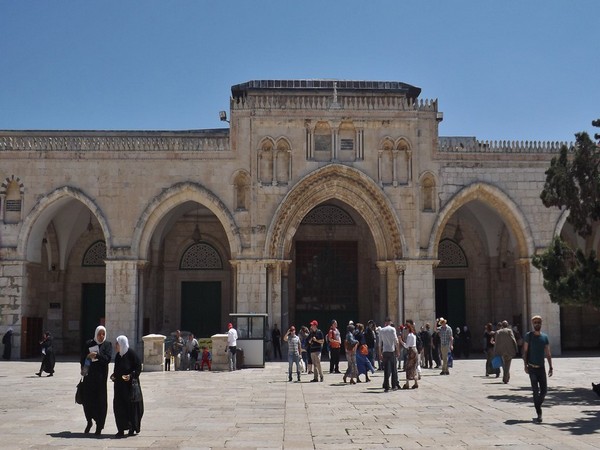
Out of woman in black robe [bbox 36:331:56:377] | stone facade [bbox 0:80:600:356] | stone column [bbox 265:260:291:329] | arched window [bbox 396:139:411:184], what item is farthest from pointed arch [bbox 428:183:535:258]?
woman in black robe [bbox 36:331:56:377]

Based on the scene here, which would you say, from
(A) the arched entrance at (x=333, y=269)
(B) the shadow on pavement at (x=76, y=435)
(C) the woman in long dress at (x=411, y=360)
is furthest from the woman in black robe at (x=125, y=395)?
(A) the arched entrance at (x=333, y=269)

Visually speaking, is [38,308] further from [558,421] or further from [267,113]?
[558,421]

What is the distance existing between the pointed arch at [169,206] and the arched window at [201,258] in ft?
14.3

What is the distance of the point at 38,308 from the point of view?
2616cm

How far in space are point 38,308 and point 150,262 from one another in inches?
164

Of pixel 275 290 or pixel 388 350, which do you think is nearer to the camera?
pixel 388 350

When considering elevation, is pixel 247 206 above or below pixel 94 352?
above

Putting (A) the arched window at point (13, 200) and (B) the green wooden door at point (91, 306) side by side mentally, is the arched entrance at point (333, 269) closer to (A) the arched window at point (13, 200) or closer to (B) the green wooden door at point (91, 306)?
(B) the green wooden door at point (91, 306)

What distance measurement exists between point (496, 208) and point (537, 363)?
15.9m

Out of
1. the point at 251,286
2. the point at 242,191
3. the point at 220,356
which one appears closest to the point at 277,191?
the point at 242,191

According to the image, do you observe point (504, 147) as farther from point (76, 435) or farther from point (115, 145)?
point (76, 435)

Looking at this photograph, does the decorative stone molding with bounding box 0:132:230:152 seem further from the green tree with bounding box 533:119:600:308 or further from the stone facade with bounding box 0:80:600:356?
the green tree with bounding box 533:119:600:308

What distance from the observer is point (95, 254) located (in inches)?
1136

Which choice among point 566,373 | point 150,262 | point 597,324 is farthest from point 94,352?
point 597,324
